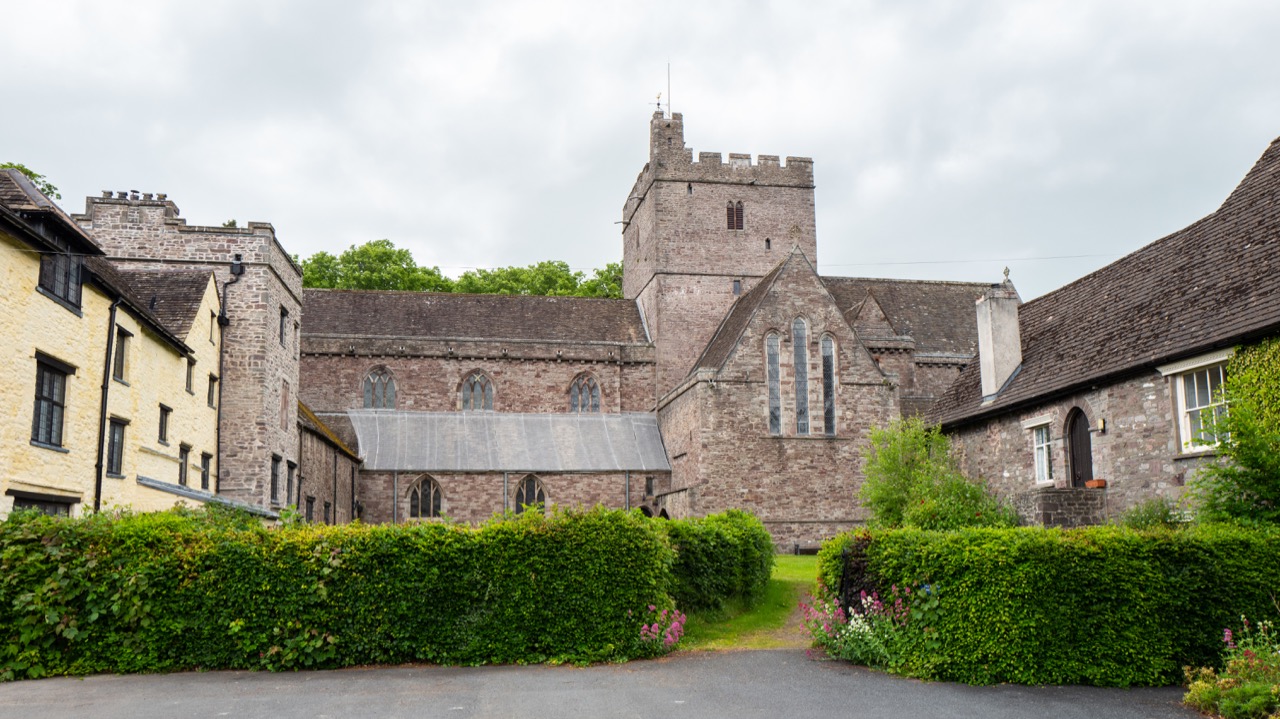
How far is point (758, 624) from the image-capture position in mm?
18828

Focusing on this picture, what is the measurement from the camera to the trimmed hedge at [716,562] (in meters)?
17.7

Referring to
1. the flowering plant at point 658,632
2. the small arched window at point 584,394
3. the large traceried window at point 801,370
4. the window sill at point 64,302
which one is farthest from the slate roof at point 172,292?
the small arched window at point 584,394

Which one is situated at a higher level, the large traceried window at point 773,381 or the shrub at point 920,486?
the large traceried window at point 773,381

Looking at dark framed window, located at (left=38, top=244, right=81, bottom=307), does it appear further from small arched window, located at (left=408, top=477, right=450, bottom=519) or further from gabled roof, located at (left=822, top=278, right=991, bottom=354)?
gabled roof, located at (left=822, top=278, right=991, bottom=354)

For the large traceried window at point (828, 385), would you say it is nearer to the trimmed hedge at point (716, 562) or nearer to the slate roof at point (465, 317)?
the slate roof at point (465, 317)

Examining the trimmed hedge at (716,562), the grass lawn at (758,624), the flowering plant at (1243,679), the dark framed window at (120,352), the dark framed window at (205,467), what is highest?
the dark framed window at (120,352)

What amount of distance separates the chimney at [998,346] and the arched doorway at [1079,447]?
118 inches

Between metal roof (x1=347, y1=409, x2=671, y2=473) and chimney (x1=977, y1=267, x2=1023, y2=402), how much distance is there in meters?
18.3

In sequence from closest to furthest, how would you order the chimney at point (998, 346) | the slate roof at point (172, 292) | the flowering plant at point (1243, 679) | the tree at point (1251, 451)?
the flowering plant at point (1243, 679)
the tree at point (1251, 451)
the chimney at point (998, 346)
the slate roof at point (172, 292)

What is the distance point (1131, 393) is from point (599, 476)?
78.8ft

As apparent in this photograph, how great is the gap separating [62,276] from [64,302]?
50 cm


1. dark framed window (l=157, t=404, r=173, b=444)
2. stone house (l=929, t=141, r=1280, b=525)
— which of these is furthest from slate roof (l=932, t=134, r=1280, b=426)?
dark framed window (l=157, t=404, r=173, b=444)

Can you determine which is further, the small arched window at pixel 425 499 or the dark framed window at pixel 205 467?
the small arched window at pixel 425 499

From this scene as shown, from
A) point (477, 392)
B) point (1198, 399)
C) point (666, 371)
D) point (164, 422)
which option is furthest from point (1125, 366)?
point (477, 392)
